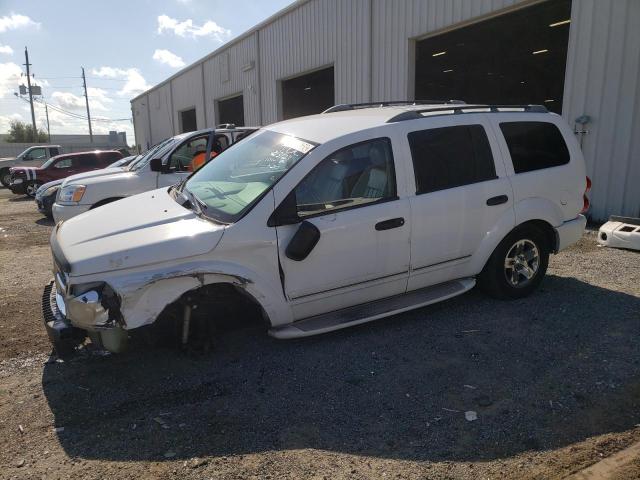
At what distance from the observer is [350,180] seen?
387 cm

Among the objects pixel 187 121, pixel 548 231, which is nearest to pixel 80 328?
pixel 548 231

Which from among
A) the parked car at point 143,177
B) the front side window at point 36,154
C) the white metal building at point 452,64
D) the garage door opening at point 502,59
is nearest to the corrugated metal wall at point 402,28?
the white metal building at point 452,64

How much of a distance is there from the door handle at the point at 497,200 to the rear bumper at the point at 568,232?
2.68ft

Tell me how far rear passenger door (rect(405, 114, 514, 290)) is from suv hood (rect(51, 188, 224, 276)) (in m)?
1.73

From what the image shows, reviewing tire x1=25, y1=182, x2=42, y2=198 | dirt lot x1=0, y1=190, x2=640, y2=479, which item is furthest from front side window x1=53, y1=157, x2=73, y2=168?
dirt lot x1=0, y1=190, x2=640, y2=479

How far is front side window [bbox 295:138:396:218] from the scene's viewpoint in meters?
3.70

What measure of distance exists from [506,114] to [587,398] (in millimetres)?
2756

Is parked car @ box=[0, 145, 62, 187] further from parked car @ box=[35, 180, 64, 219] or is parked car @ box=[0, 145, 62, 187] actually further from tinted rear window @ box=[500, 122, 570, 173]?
tinted rear window @ box=[500, 122, 570, 173]

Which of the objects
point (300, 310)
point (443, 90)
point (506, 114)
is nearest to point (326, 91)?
point (443, 90)

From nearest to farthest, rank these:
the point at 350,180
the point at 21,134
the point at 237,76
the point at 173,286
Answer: the point at 173,286 → the point at 350,180 → the point at 237,76 → the point at 21,134

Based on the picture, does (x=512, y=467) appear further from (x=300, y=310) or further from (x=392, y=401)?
(x=300, y=310)

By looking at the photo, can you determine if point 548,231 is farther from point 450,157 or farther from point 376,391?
point 376,391

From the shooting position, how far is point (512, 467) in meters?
2.56

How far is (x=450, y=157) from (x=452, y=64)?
43.9 feet
